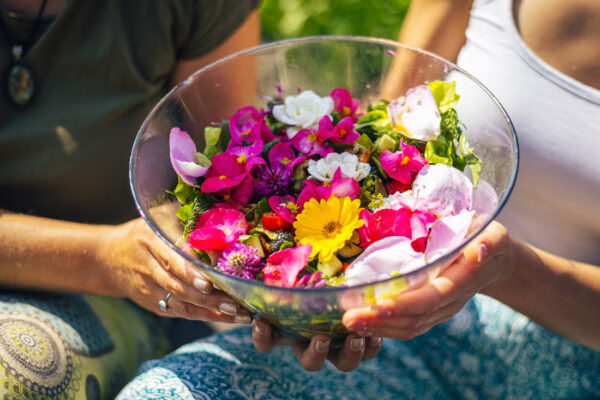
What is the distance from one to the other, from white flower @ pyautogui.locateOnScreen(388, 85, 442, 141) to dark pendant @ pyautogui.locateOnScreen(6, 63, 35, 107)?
81 cm

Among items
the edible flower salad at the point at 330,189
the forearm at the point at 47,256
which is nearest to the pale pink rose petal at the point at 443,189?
the edible flower salad at the point at 330,189

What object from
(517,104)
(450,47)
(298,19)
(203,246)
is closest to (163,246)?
(203,246)

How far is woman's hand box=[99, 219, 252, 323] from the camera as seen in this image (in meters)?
0.77

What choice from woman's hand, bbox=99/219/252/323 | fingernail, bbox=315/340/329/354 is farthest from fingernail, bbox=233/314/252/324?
fingernail, bbox=315/340/329/354

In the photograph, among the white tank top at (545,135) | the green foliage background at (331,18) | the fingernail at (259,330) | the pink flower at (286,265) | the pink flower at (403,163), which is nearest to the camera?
the pink flower at (286,265)

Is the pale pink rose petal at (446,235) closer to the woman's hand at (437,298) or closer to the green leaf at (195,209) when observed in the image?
the woman's hand at (437,298)

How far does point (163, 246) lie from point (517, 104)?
745 millimetres

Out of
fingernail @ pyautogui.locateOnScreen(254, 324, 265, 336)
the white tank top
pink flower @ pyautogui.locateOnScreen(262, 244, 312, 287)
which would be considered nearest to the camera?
pink flower @ pyautogui.locateOnScreen(262, 244, 312, 287)

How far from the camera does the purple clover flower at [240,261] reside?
0.64m

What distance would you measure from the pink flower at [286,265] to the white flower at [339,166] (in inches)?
5.2

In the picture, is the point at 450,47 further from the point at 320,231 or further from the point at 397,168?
the point at 320,231

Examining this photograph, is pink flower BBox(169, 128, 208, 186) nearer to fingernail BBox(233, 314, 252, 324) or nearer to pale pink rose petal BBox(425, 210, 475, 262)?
fingernail BBox(233, 314, 252, 324)

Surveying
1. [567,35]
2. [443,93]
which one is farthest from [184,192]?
[567,35]

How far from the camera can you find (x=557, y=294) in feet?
3.03
